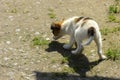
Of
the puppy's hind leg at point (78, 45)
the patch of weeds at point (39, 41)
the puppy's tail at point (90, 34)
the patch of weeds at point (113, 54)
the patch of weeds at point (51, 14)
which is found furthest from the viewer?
the patch of weeds at point (51, 14)

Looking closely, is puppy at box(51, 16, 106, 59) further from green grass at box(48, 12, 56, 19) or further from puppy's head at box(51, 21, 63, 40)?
green grass at box(48, 12, 56, 19)

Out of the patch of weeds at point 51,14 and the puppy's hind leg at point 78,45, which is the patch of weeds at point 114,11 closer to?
the patch of weeds at point 51,14

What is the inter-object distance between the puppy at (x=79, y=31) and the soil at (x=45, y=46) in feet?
0.78

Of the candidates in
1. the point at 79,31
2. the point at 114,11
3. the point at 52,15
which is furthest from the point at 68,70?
the point at 114,11

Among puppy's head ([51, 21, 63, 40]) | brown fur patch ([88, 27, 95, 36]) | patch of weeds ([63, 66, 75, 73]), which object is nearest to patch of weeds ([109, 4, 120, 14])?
puppy's head ([51, 21, 63, 40])

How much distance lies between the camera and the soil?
6.17 metres

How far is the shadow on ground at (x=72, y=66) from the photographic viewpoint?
19.9 ft

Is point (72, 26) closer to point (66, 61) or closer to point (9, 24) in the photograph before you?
point (66, 61)

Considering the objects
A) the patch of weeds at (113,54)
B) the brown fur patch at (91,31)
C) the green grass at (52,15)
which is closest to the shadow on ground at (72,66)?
the patch of weeds at (113,54)

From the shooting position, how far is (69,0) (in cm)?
908

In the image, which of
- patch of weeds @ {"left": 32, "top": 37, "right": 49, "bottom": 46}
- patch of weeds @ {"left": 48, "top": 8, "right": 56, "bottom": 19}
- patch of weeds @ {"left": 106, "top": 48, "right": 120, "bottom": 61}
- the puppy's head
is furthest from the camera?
patch of weeds @ {"left": 48, "top": 8, "right": 56, "bottom": 19}

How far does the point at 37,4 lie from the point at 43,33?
1.57 meters

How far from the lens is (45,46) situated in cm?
698

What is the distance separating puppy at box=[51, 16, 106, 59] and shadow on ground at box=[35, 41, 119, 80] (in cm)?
13
